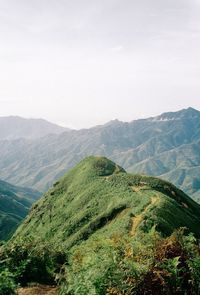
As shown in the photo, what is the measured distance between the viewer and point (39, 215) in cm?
13775

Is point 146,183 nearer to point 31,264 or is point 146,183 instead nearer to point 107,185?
point 107,185

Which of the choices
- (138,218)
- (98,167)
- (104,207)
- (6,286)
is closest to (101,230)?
(138,218)

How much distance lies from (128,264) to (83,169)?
142 m

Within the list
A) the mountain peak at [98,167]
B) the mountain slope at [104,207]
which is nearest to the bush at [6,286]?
the mountain slope at [104,207]

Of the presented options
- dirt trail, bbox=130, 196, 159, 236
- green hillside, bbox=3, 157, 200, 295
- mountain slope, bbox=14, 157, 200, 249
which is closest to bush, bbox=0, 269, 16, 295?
green hillside, bbox=3, 157, 200, 295

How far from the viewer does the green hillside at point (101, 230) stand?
51.9ft

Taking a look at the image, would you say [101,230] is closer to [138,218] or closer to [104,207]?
[138,218]

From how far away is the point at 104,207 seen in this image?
114 meters

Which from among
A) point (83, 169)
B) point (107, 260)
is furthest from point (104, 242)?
point (83, 169)

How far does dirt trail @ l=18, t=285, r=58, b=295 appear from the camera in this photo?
72.6 feet

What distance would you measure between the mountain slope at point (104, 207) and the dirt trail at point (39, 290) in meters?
51.4

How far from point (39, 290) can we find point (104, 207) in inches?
3611

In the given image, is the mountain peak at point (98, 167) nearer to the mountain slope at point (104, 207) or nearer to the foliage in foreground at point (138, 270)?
the mountain slope at point (104, 207)

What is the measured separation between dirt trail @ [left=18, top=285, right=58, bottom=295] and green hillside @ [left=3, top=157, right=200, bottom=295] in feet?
2.28
